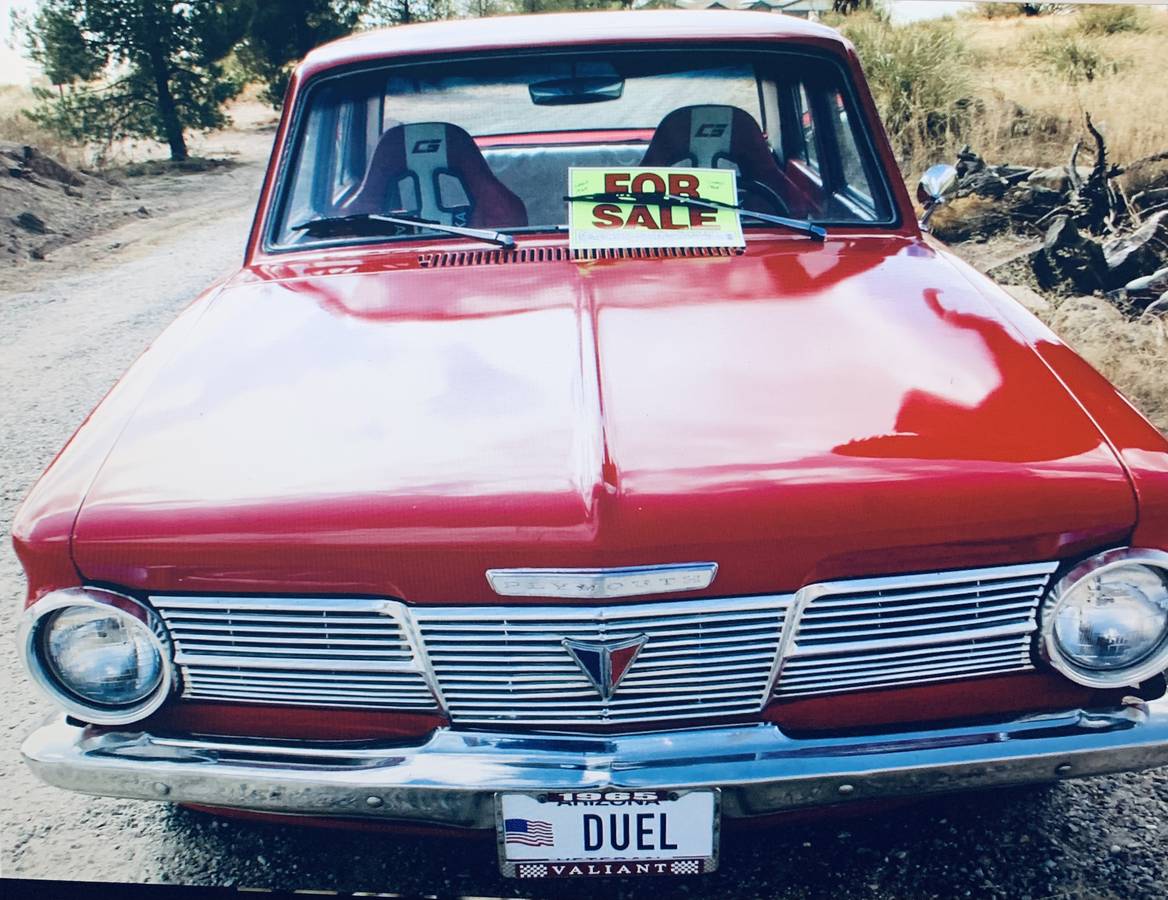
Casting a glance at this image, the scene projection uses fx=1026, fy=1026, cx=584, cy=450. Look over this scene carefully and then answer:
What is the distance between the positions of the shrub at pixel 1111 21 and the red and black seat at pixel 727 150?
13.3 m

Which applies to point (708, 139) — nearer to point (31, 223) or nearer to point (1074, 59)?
point (31, 223)

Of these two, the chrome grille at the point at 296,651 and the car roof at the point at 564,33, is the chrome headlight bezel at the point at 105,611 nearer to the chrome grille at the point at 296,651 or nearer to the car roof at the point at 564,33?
the chrome grille at the point at 296,651

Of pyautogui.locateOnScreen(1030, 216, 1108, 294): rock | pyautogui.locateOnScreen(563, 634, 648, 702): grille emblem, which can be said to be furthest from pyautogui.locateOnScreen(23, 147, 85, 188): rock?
pyautogui.locateOnScreen(563, 634, 648, 702): grille emblem

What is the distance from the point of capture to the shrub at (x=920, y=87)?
29.8 feet

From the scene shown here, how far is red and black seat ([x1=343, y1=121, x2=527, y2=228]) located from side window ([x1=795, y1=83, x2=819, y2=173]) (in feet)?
2.83

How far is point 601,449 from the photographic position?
167 cm

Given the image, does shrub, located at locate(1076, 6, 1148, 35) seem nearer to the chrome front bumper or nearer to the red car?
the red car

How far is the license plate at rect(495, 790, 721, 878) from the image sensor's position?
1.65 m

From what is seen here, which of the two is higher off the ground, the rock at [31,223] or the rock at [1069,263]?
the rock at [1069,263]

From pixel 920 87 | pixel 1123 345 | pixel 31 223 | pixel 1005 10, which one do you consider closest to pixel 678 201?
pixel 1123 345

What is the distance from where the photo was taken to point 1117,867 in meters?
2.07

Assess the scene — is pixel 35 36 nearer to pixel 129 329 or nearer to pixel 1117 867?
pixel 129 329

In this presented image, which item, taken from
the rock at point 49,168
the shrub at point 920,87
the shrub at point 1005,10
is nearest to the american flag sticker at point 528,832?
the shrub at point 920,87

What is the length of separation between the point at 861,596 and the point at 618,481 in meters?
0.43
